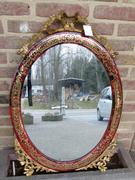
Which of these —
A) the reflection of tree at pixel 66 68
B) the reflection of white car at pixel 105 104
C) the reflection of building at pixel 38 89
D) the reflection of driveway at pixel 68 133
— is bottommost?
the reflection of driveway at pixel 68 133

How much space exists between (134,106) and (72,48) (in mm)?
527

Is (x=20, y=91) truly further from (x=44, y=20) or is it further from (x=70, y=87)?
(x=44, y=20)

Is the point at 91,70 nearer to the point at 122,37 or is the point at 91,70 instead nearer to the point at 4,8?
the point at 122,37

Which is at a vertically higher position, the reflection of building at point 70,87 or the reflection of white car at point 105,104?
the reflection of building at point 70,87

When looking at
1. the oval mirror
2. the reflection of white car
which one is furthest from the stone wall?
the reflection of white car

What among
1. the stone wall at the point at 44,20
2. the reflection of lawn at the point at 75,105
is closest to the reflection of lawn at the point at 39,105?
the reflection of lawn at the point at 75,105

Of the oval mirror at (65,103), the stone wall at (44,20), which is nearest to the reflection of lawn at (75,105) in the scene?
the oval mirror at (65,103)

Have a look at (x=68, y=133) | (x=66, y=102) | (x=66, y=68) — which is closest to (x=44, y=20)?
(x=66, y=68)

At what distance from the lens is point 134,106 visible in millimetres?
1396

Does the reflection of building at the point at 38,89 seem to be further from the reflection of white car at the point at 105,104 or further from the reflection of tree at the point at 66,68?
the reflection of white car at the point at 105,104

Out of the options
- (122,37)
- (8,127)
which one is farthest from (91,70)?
(8,127)

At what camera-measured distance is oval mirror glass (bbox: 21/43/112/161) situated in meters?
1.10

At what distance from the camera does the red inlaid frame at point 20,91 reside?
1.07 meters

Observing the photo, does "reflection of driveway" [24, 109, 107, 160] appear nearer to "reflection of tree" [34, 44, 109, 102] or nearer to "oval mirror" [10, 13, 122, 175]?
"oval mirror" [10, 13, 122, 175]
